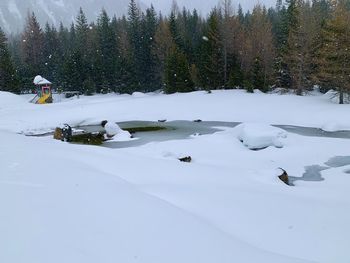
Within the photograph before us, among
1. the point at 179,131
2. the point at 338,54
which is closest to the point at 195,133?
the point at 179,131

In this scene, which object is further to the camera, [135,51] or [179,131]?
[135,51]

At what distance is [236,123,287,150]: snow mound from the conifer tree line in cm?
1570

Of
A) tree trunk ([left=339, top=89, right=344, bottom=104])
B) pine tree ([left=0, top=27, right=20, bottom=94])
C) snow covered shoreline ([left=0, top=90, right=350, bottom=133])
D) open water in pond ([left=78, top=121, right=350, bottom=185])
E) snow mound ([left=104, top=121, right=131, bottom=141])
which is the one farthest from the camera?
pine tree ([left=0, top=27, right=20, bottom=94])

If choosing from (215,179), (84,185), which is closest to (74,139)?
(215,179)

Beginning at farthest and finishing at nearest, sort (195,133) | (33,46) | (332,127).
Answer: (33,46)
(332,127)
(195,133)

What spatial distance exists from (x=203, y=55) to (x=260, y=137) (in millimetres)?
30005

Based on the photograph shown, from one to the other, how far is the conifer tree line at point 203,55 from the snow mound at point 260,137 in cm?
1570

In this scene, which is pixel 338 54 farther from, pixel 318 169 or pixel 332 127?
pixel 318 169

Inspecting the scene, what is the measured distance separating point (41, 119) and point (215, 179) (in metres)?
26.0

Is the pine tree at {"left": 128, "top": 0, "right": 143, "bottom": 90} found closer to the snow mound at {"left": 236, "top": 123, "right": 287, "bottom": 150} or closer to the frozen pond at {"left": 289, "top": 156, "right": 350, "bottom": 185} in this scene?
the snow mound at {"left": 236, "top": 123, "right": 287, "bottom": 150}

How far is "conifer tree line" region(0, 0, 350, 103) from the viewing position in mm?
35594

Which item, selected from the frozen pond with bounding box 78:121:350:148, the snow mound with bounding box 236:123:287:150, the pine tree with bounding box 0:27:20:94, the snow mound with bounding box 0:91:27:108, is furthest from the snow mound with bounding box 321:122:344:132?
the pine tree with bounding box 0:27:20:94

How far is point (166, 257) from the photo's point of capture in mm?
4543

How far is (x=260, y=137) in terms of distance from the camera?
18906mm
